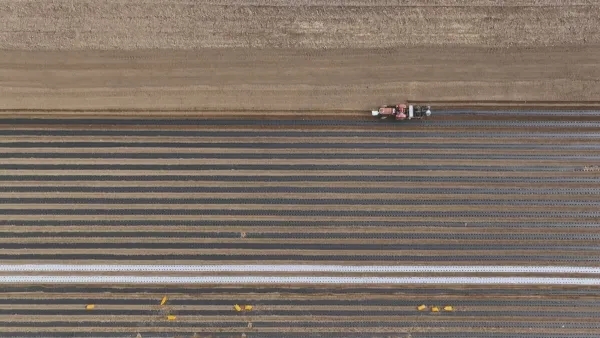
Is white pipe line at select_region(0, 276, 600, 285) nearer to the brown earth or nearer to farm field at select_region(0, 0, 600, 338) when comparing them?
farm field at select_region(0, 0, 600, 338)

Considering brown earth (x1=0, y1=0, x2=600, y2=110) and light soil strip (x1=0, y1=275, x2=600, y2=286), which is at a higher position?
brown earth (x1=0, y1=0, x2=600, y2=110)

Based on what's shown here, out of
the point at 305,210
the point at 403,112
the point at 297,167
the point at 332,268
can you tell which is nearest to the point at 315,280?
the point at 332,268

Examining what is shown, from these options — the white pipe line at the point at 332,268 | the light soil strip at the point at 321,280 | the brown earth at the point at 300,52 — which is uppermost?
the brown earth at the point at 300,52

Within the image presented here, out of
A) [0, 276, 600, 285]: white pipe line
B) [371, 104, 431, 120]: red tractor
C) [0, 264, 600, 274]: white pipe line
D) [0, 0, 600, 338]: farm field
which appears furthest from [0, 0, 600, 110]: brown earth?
[0, 276, 600, 285]: white pipe line

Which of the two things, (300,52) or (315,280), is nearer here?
(315,280)

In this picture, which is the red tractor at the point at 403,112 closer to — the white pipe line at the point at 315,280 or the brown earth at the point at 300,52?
the brown earth at the point at 300,52

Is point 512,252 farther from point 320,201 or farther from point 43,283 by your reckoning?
point 43,283

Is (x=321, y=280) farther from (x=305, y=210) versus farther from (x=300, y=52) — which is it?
(x=300, y=52)

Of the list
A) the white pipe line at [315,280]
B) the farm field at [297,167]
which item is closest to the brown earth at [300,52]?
the farm field at [297,167]
